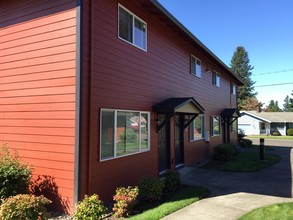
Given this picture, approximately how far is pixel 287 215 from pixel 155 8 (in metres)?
6.90

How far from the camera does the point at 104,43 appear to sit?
626 cm

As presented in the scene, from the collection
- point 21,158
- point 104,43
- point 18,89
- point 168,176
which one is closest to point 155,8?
point 104,43

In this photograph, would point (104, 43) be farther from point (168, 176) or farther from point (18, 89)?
point (168, 176)

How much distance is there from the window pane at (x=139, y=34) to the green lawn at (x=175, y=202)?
4.76m

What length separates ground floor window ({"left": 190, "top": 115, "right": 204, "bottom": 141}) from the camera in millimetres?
12438

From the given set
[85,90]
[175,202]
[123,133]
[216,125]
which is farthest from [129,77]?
[216,125]

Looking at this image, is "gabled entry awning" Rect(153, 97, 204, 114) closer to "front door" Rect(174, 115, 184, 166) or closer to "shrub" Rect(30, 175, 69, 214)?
"front door" Rect(174, 115, 184, 166)

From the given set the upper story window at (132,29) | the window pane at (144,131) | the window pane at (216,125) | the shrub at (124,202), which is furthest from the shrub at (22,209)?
the window pane at (216,125)

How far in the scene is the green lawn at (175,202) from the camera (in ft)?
17.3

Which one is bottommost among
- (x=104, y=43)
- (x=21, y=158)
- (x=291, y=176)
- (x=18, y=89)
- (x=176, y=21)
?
(x=291, y=176)

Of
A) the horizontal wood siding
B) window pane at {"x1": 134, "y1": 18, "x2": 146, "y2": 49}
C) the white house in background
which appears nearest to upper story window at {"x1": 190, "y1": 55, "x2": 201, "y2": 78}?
window pane at {"x1": 134, "y1": 18, "x2": 146, "y2": 49}

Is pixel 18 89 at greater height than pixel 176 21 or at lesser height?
lesser

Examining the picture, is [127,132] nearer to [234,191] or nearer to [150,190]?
[150,190]

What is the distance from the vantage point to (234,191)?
7.41 metres
